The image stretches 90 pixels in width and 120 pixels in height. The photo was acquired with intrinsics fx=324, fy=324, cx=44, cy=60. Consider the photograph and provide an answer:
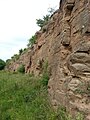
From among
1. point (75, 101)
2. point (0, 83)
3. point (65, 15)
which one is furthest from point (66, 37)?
point (0, 83)

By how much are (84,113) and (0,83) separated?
869 cm

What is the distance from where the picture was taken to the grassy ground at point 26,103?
28.0 feet

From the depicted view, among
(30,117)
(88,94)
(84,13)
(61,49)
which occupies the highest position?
(84,13)

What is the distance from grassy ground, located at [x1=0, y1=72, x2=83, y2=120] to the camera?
8.53 metres

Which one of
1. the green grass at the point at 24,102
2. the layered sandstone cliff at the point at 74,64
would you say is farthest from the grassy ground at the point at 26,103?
the layered sandstone cliff at the point at 74,64

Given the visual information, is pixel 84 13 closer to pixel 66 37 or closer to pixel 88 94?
pixel 66 37

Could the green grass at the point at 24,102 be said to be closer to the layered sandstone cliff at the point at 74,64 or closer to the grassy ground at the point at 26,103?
the grassy ground at the point at 26,103

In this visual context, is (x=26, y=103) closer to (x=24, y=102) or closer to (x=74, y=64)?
(x=24, y=102)

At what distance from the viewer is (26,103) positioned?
10672 mm

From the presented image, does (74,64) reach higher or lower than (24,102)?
higher

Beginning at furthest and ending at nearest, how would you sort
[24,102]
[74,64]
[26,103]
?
1. [24,102]
2. [26,103]
3. [74,64]

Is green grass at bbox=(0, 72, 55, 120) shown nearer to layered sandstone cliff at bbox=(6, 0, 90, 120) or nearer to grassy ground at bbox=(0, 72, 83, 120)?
grassy ground at bbox=(0, 72, 83, 120)

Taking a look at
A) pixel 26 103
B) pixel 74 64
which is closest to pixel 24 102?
pixel 26 103

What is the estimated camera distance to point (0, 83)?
48.0 ft
